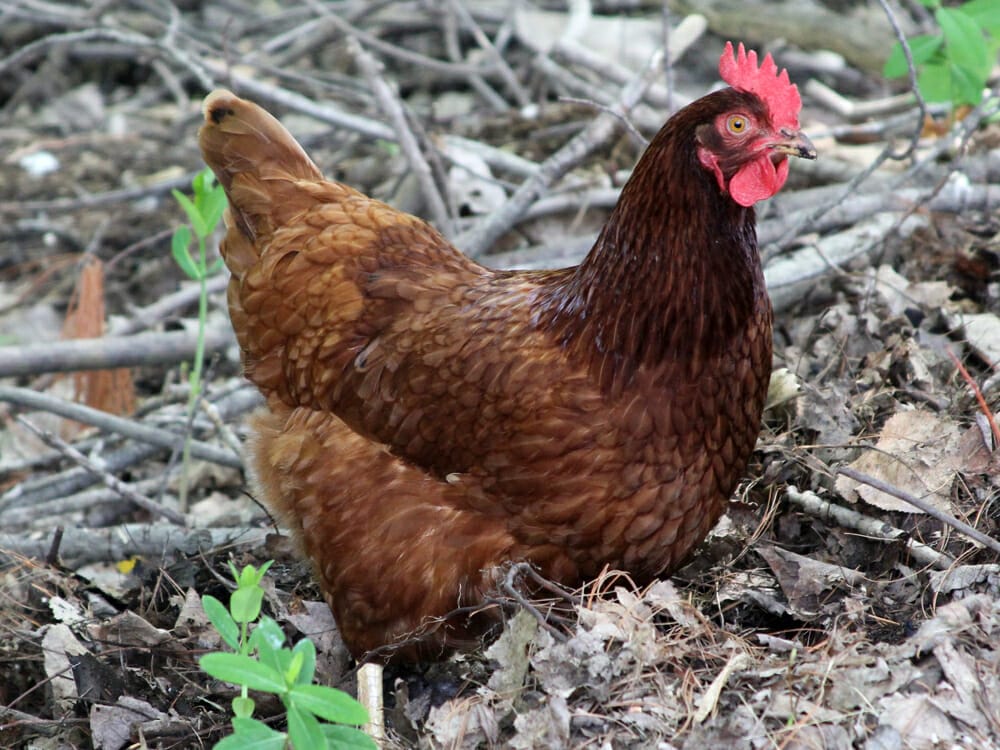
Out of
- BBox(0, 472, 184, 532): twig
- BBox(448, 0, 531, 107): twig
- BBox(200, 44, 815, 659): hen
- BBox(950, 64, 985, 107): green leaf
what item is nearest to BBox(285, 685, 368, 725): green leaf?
BBox(200, 44, 815, 659): hen

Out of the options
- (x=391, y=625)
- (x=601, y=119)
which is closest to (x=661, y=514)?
(x=391, y=625)

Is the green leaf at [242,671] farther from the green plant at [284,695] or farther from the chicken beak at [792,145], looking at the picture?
the chicken beak at [792,145]

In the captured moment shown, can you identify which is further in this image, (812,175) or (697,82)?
(697,82)

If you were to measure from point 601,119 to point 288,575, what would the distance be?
7.99ft

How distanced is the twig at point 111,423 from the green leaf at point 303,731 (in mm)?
2127

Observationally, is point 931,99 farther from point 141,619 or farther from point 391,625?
point 141,619

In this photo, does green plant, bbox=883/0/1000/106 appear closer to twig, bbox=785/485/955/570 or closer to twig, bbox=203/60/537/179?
twig, bbox=203/60/537/179

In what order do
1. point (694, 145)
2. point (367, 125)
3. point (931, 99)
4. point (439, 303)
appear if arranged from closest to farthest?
point (694, 145) → point (439, 303) → point (931, 99) → point (367, 125)

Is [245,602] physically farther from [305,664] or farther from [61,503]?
[61,503]

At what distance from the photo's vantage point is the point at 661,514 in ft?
9.67

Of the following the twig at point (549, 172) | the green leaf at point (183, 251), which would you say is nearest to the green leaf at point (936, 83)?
the twig at point (549, 172)

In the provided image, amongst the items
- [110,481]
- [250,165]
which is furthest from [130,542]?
[250,165]

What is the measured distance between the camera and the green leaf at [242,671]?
2.29 meters

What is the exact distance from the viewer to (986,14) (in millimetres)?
4258
